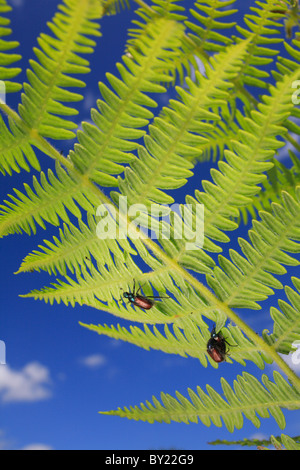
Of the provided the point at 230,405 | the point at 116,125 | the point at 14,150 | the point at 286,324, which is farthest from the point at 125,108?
the point at 230,405

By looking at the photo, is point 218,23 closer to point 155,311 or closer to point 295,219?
point 295,219

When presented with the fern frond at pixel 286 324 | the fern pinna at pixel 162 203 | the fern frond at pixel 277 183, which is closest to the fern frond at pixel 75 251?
the fern pinna at pixel 162 203

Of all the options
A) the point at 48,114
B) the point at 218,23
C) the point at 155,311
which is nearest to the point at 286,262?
the point at 155,311

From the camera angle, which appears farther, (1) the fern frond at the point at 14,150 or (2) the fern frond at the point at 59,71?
(1) the fern frond at the point at 14,150

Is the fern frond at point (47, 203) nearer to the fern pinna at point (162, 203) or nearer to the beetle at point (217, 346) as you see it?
the fern pinna at point (162, 203)

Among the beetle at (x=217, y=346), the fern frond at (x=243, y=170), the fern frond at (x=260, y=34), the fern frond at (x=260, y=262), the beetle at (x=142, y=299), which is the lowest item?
the beetle at (x=217, y=346)

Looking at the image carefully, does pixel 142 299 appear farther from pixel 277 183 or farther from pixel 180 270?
pixel 277 183

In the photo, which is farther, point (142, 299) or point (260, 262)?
point (142, 299)
